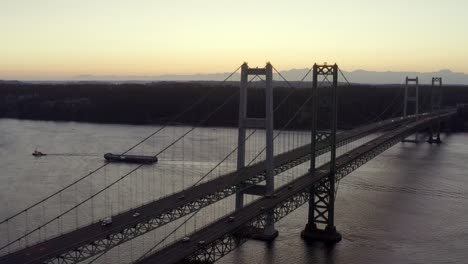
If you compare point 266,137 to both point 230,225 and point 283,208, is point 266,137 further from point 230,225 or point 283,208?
point 230,225

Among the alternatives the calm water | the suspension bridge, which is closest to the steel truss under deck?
the suspension bridge

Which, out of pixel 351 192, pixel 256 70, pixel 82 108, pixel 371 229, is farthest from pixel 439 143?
pixel 82 108

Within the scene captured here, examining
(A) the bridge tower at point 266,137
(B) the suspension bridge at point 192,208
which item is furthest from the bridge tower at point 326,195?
(A) the bridge tower at point 266,137

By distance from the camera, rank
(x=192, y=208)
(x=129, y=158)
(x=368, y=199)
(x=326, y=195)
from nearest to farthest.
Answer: (x=192, y=208) < (x=326, y=195) < (x=368, y=199) < (x=129, y=158)

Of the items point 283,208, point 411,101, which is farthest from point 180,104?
point 283,208

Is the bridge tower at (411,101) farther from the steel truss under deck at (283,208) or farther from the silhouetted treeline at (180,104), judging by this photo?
the steel truss under deck at (283,208)

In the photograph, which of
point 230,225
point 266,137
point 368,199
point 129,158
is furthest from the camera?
point 129,158
